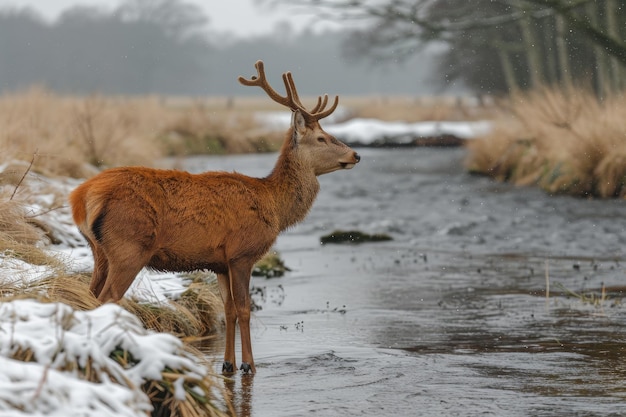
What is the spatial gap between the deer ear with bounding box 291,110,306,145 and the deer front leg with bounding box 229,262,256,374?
1.18 metres

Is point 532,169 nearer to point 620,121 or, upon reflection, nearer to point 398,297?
point 620,121

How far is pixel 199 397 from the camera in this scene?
567 cm

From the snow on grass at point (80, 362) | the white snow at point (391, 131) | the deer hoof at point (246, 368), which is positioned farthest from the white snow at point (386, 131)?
the snow on grass at point (80, 362)

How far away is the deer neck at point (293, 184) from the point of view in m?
8.27

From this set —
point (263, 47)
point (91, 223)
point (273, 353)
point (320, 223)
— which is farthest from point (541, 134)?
point (263, 47)

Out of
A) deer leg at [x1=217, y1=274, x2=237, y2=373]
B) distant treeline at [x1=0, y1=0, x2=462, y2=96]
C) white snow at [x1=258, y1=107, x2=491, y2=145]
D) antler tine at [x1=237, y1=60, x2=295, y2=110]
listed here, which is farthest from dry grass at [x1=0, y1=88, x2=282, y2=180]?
distant treeline at [x1=0, y1=0, x2=462, y2=96]

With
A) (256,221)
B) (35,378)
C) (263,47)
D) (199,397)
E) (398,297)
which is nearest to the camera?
(35,378)

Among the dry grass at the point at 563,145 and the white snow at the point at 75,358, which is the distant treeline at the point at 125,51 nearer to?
the dry grass at the point at 563,145

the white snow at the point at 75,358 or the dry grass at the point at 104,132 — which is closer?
the white snow at the point at 75,358

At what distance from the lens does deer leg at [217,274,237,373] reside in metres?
7.84

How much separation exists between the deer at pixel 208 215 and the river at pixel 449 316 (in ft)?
2.87

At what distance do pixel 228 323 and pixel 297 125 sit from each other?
163 centimetres

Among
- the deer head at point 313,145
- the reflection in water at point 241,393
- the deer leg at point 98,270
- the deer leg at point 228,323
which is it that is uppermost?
the deer head at point 313,145

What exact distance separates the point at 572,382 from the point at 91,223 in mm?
3428
